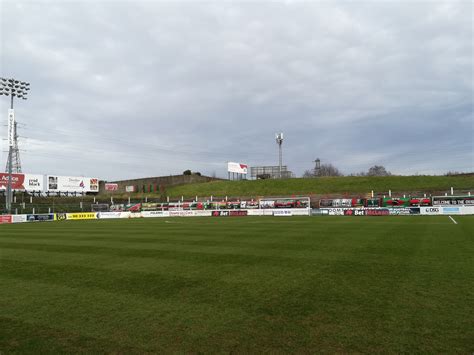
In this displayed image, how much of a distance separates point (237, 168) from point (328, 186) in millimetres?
32573

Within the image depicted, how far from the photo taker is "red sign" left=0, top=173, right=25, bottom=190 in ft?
207

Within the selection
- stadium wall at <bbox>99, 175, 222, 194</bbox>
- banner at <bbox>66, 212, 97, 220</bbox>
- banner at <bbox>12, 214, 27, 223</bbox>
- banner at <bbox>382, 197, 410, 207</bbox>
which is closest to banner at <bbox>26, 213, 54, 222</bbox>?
banner at <bbox>12, 214, 27, 223</bbox>

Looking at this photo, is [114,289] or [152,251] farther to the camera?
[152,251]

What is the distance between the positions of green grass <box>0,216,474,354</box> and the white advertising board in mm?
67320

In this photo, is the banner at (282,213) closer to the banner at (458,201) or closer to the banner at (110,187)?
the banner at (458,201)

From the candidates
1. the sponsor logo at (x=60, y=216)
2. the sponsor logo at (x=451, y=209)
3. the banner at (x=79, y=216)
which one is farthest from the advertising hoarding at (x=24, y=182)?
the sponsor logo at (x=451, y=209)

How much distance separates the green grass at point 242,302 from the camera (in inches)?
191

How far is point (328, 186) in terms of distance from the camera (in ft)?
253

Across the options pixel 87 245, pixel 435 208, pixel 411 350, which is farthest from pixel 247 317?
pixel 435 208

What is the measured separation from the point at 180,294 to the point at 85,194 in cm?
8460

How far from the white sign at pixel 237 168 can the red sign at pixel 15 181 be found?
52.1 metres

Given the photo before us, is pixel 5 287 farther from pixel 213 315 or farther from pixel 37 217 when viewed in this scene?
pixel 37 217

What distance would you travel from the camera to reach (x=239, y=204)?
191 feet

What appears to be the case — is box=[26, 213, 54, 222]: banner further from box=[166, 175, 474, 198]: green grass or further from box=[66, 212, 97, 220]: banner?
box=[166, 175, 474, 198]: green grass
